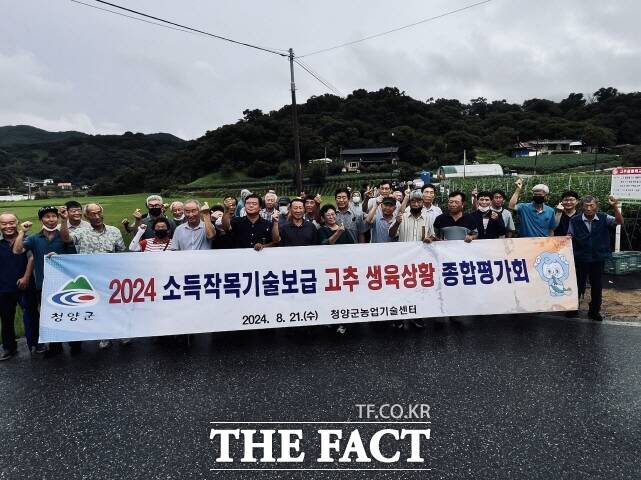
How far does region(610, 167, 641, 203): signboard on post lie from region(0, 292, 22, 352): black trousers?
1007cm

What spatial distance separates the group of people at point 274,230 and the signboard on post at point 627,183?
3186 millimetres

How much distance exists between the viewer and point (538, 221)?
19.3 feet

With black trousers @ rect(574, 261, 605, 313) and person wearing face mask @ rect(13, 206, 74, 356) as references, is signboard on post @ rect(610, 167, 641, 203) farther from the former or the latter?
person wearing face mask @ rect(13, 206, 74, 356)

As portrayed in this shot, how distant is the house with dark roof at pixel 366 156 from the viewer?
320 feet

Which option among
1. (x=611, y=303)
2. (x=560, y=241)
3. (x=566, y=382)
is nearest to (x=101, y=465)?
(x=566, y=382)

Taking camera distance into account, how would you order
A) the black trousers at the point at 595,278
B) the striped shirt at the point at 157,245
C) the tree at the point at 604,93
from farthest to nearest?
the tree at the point at 604,93
the black trousers at the point at 595,278
the striped shirt at the point at 157,245

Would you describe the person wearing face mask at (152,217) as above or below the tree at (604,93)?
below

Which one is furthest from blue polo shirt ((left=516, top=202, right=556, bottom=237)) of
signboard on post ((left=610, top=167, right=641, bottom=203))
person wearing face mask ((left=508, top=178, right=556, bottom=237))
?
signboard on post ((left=610, top=167, right=641, bottom=203))

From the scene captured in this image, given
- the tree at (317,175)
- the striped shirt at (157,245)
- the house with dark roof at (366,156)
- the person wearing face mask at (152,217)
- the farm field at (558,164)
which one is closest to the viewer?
the striped shirt at (157,245)

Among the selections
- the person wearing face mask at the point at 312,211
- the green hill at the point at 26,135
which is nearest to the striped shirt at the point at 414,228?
the person wearing face mask at the point at 312,211

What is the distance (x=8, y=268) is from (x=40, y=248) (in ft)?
1.25

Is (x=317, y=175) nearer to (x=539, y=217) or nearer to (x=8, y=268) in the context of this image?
(x=539, y=217)

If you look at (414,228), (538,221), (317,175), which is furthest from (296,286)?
(317,175)

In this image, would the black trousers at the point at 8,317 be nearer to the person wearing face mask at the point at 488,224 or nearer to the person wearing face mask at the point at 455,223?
the person wearing face mask at the point at 455,223
